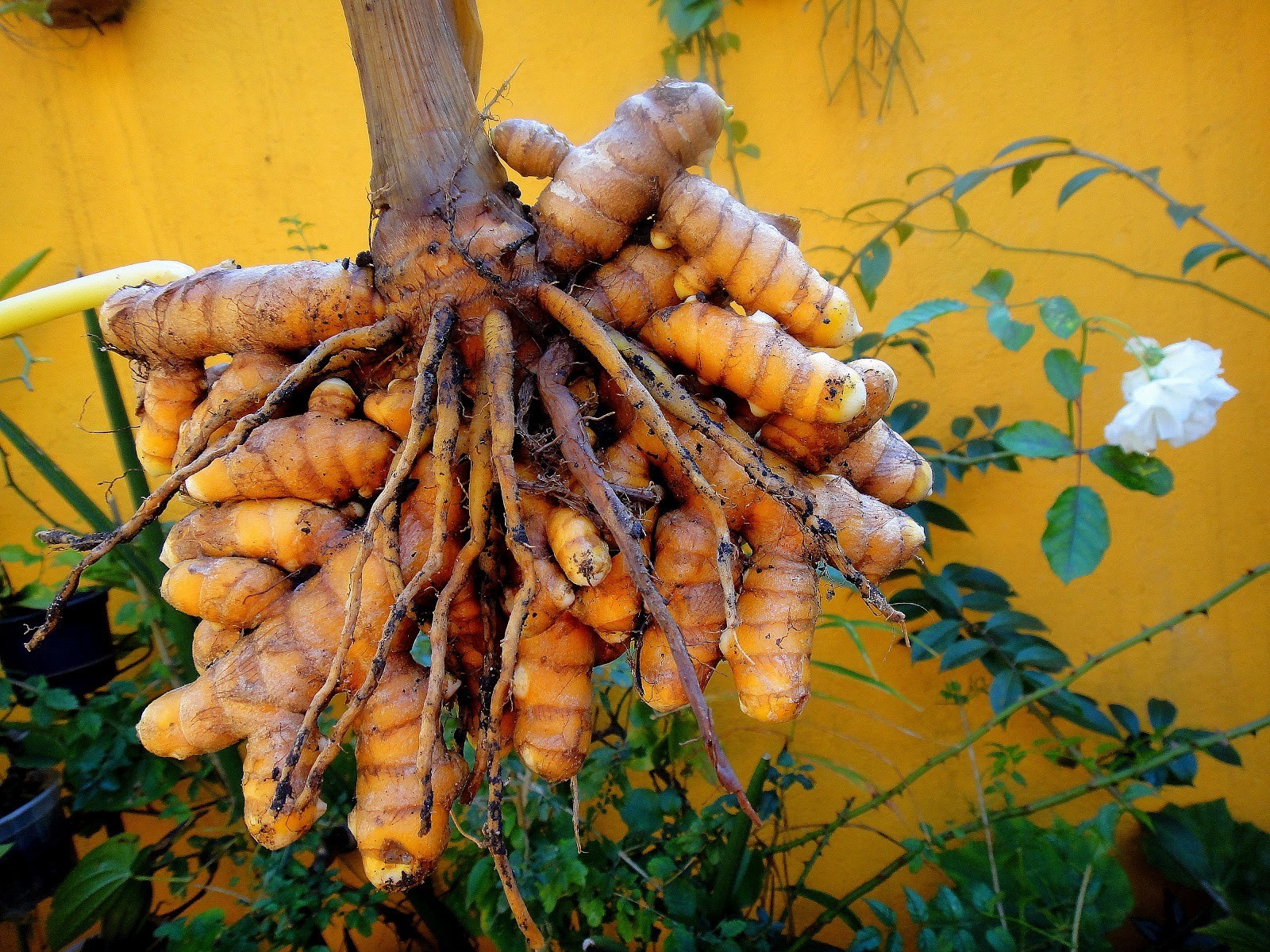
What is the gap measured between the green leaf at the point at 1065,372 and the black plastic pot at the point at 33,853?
150 centimetres

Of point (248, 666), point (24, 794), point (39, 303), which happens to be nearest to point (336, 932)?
point (24, 794)

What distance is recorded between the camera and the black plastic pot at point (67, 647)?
3.52ft

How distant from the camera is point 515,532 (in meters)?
0.42

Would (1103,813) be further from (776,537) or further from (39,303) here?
(39,303)

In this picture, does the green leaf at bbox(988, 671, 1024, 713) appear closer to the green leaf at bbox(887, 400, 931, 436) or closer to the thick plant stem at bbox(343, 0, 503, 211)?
the green leaf at bbox(887, 400, 931, 436)

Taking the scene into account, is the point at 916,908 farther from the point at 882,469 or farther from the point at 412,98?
the point at 412,98

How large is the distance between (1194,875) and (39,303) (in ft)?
5.51

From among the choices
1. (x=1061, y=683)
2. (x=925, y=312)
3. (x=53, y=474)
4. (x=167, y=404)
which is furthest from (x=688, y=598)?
(x=53, y=474)

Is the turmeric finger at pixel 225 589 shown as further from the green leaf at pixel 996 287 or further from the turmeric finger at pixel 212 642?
the green leaf at pixel 996 287

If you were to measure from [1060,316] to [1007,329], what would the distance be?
55 mm

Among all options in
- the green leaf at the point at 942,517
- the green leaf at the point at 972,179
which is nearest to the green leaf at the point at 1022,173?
the green leaf at the point at 972,179

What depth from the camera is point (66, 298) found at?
56cm

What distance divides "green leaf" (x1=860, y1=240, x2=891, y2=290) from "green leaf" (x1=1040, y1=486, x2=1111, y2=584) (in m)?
0.38

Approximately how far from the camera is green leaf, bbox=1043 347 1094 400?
776mm
